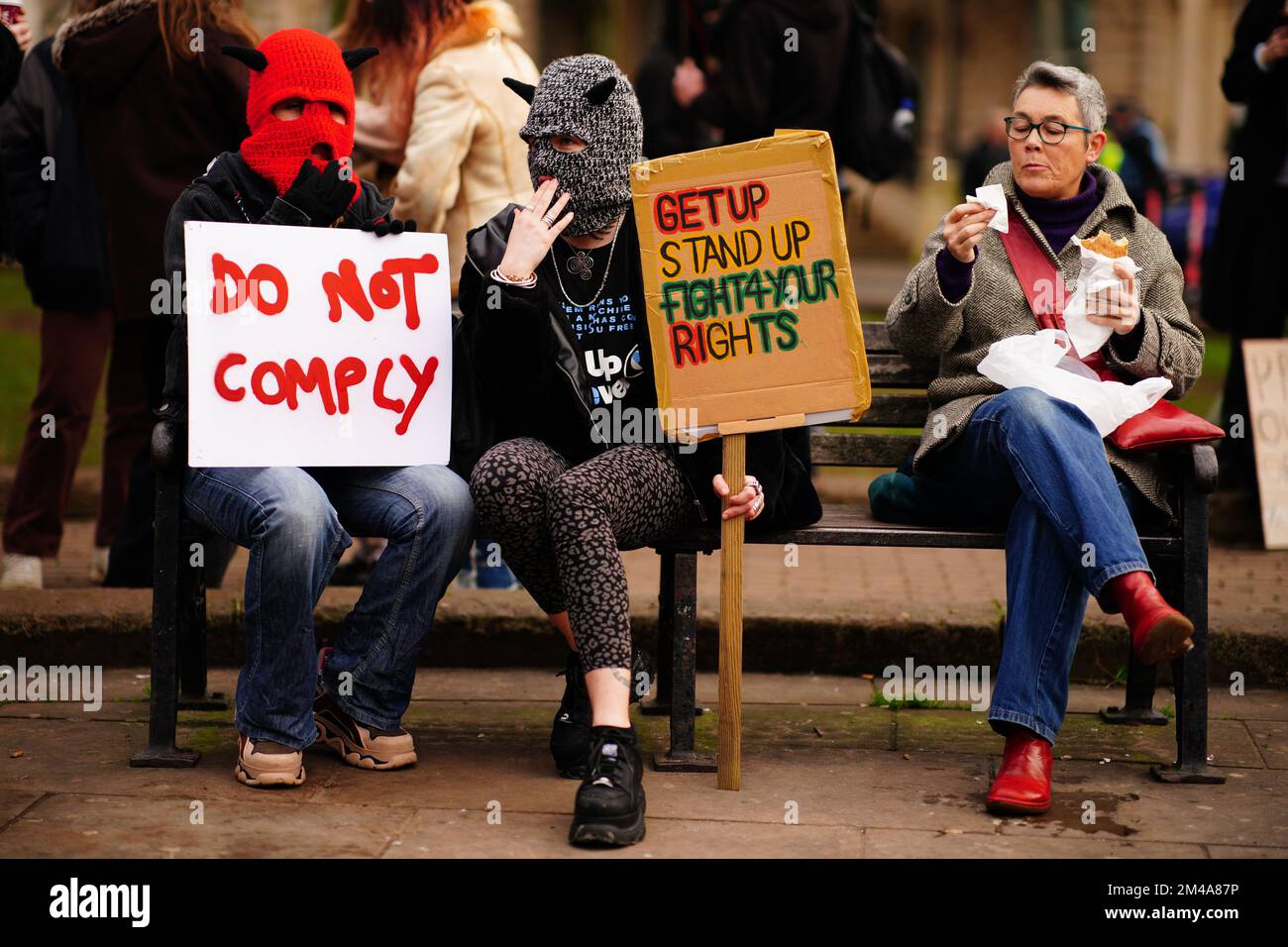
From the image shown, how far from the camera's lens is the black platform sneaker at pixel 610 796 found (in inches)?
146

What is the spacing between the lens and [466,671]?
5348 millimetres

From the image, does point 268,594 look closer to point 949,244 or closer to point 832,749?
point 832,749

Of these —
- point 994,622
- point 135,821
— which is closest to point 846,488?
point 994,622

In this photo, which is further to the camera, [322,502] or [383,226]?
[383,226]

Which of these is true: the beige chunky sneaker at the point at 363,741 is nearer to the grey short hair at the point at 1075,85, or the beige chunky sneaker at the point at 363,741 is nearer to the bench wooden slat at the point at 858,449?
the bench wooden slat at the point at 858,449

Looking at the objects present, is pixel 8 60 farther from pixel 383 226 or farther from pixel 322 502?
pixel 322 502

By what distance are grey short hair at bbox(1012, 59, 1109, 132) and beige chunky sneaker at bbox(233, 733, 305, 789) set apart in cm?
241

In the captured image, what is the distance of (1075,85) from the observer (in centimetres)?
441

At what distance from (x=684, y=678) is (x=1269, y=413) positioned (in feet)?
10.3

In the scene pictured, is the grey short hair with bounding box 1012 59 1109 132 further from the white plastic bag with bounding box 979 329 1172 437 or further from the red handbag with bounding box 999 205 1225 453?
the white plastic bag with bounding box 979 329 1172 437

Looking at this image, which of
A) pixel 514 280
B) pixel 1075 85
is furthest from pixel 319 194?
pixel 1075 85
